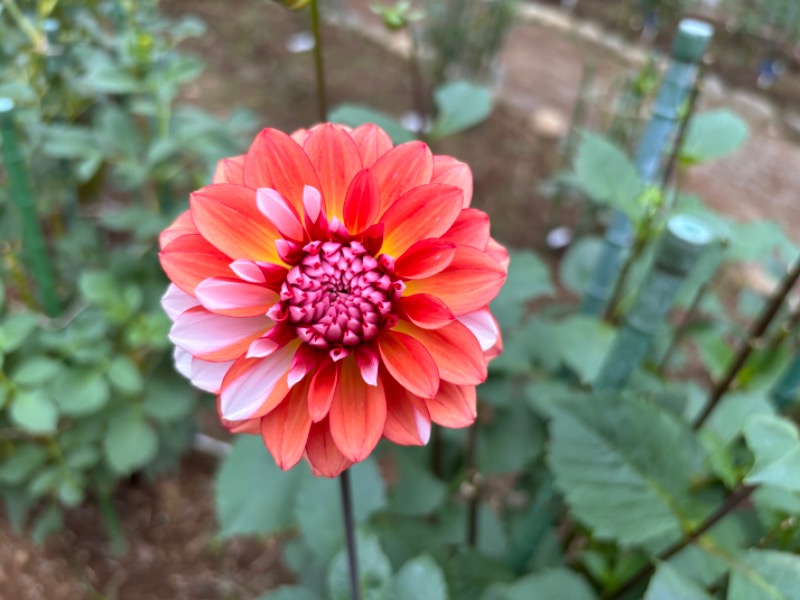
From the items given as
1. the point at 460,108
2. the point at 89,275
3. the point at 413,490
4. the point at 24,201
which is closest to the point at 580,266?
the point at 460,108

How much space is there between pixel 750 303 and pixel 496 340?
90 centimetres

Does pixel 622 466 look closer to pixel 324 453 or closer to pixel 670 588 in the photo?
pixel 670 588

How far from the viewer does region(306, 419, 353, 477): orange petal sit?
1.40ft

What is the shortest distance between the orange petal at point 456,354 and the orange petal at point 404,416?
1.2 inches

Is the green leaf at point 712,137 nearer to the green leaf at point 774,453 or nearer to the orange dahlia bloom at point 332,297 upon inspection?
the green leaf at point 774,453

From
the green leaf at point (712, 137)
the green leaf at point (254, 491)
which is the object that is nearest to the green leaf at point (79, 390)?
the green leaf at point (254, 491)

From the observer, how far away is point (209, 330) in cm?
43

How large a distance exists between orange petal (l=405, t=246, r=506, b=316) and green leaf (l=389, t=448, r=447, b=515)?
1.88ft

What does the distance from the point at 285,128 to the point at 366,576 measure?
2003 mm

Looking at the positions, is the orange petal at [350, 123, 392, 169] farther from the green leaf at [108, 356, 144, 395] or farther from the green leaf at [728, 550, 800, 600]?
the green leaf at [108, 356, 144, 395]

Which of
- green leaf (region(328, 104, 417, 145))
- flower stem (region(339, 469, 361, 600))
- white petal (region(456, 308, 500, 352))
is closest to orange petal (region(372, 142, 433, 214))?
white petal (region(456, 308, 500, 352))

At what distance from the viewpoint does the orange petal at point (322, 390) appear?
406 mm

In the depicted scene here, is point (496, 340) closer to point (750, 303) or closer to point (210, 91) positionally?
point (750, 303)

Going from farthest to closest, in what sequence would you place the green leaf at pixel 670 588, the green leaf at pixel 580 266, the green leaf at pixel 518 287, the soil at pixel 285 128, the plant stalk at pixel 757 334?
1. the soil at pixel 285 128
2. the green leaf at pixel 580 266
3. the green leaf at pixel 518 287
4. the plant stalk at pixel 757 334
5. the green leaf at pixel 670 588
